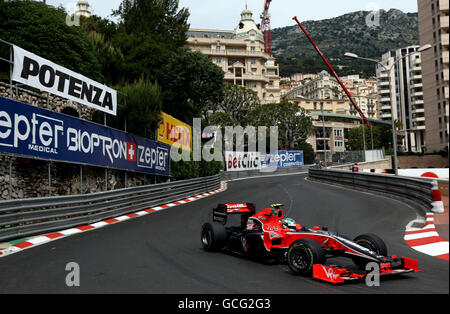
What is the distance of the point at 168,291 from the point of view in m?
5.27

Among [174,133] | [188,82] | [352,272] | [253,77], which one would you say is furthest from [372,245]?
[253,77]

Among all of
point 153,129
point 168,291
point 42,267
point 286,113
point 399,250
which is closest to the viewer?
point 168,291

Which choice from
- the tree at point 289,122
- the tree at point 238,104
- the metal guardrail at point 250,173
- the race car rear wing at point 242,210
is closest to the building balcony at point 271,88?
the tree at point 289,122

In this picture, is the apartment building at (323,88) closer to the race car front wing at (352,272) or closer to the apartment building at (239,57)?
the apartment building at (239,57)

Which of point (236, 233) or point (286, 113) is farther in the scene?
point (286, 113)

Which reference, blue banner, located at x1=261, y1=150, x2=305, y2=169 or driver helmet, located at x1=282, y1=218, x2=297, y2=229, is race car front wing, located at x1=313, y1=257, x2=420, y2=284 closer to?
driver helmet, located at x1=282, y1=218, x2=297, y2=229

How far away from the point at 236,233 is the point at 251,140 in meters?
54.0

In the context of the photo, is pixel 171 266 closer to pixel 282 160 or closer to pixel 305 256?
pixel 305 256

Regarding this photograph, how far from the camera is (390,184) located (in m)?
19.2

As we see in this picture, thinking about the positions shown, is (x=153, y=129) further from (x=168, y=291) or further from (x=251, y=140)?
(x=251, y=140)

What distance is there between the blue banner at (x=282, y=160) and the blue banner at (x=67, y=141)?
33558 millimetres

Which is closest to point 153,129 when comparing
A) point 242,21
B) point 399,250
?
point 399,250

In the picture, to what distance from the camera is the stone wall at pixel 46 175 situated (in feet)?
39.6

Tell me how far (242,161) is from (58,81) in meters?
35.8
